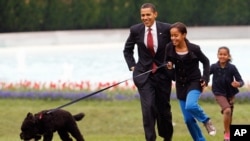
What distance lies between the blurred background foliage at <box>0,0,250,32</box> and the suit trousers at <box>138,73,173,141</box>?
61.1 ft

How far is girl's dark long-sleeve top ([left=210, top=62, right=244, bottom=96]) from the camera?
1026 cm

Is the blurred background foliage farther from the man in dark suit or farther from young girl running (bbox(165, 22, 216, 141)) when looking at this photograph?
young girl running (bbox(165, 22, 216, 141))

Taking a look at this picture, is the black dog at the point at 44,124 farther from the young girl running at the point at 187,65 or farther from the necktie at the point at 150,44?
the young girl running at the point at 187,65

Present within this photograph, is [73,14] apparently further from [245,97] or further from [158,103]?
[158,103]

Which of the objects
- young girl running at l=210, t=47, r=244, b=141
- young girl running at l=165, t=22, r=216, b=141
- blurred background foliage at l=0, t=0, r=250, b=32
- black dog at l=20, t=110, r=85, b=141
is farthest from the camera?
blurred background foliage at l=0, t=0, r=250, b=32

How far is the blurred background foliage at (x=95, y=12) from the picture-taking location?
2821cm

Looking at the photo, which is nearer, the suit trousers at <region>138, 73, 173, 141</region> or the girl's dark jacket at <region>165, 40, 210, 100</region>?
the girl's dark jacket at <region>165, 40, 210, 100</region>

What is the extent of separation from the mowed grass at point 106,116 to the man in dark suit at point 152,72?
2.85 m

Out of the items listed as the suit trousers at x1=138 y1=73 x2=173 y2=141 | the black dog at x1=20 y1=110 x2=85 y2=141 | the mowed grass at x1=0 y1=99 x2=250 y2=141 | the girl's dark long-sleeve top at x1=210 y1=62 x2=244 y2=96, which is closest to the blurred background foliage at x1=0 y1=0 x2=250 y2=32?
the mowed grass at x1=0 y1=99 x2=250 y2=141

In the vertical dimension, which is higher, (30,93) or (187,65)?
(187,65)


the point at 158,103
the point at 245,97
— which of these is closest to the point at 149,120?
the point at 158,103

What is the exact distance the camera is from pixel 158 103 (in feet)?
32.1

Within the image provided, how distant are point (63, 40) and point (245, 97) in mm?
13346

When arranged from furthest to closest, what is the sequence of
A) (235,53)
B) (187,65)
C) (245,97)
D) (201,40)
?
(201,40)
(235,53)
(245,97)
(187,65)
